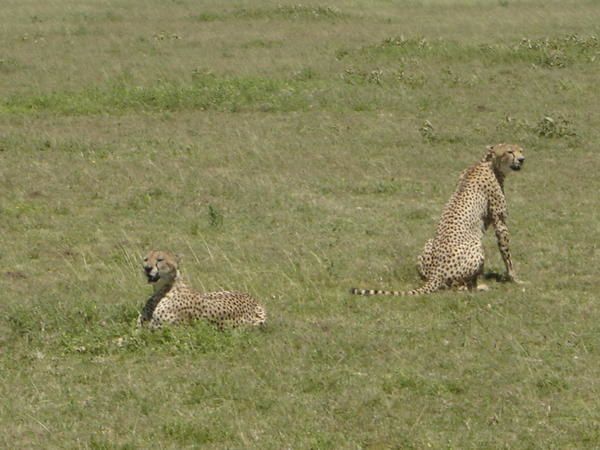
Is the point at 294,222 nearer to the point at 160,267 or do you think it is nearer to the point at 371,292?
the point at 371,292

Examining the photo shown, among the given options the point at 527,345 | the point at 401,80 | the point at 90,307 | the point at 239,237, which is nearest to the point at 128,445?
the point at 90,307

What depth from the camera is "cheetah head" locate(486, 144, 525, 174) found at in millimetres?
11344

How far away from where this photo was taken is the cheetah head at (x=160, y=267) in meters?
9.16

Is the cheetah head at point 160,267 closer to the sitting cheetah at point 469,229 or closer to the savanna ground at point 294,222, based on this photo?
the savanna ground at point 294,222

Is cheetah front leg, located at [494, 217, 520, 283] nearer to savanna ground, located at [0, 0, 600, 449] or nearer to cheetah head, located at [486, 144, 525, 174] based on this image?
savanna ground, located at [0, 0, 600, 449]

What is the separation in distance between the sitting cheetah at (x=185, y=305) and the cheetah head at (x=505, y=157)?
3248 mm

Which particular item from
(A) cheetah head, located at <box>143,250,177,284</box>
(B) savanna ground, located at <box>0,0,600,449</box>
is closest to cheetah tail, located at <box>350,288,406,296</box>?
(B) savanna ground, located at <box>0,0,600,449</box>

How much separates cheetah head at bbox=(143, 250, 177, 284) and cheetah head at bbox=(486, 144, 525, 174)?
3.55 metres

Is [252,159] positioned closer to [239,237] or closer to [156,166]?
[156,166]

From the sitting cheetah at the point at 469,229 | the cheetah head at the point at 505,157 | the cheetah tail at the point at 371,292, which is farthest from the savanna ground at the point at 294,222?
the cheetah head at the point at 505,157

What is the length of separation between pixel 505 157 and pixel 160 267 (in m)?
3.76

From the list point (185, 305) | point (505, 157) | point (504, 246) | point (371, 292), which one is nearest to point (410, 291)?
point (371, 292)

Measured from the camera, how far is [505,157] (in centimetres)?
1138

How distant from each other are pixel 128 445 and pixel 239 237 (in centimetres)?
511
